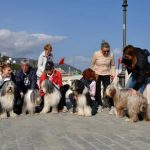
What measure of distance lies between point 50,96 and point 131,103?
259cm

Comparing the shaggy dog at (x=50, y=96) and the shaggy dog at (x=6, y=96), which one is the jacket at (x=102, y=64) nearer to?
the shaggy dog at (x=50, y=96)

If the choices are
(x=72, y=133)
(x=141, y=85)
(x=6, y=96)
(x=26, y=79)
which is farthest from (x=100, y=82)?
(x=72, y=133)

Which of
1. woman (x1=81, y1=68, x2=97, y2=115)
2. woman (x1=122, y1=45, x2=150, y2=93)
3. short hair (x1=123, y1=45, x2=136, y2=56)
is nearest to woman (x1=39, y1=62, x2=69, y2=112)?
woman (x1=81, y1=68, x2=97, y2=115)

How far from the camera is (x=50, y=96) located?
10.9 meters

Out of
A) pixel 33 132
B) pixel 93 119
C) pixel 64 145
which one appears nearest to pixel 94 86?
pixel 93 119

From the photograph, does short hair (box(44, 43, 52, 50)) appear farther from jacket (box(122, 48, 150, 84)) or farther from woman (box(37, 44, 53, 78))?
jacket (box(122, 48, 150, 84))

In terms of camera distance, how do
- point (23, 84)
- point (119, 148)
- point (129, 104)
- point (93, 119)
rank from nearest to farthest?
point (119, 148) → point (129, 104) → point (93, 119) → point (23, 84)

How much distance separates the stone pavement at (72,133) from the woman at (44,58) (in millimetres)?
1718

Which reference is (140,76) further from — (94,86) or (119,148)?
(119,148)

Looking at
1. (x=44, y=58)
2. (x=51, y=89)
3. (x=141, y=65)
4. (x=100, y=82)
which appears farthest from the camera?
(x=100, y=82)

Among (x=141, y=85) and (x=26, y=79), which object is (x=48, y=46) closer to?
(x=26, y=79)

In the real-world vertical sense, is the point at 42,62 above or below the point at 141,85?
above

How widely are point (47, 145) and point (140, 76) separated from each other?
11.5ft

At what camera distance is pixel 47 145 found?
21.5ft
